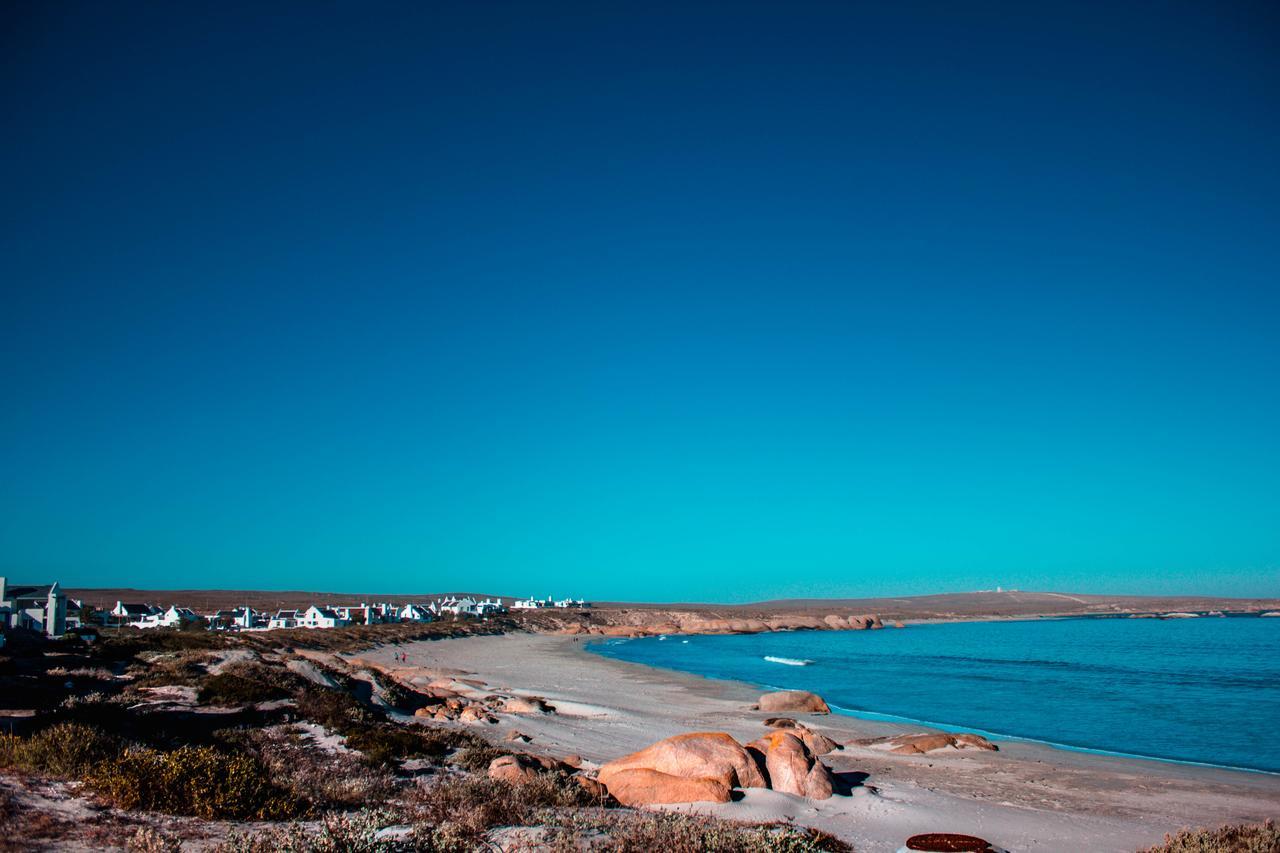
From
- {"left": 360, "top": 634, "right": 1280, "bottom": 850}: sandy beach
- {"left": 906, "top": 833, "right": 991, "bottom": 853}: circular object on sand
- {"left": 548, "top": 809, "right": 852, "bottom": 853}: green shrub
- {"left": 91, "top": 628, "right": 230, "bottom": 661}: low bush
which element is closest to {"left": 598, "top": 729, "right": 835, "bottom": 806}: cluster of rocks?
{"left": 360, "top": 634, "right": 1280, "bottom": 850}: sandy beach

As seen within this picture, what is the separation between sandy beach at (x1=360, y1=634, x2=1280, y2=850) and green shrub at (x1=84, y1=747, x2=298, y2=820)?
6.41 m

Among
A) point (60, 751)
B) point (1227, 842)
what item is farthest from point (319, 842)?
point (1227, 842)

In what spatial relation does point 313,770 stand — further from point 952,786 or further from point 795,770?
→ point 952,786

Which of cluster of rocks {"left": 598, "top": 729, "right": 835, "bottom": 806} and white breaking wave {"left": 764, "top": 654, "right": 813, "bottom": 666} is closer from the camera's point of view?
cluster of rocks {"left": 598, "top": 729, "right": 835, "bottom": 806}

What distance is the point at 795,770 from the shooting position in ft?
48.4

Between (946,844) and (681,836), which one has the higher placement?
(681,836)

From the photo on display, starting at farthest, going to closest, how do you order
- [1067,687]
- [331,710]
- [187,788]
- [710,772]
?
[1067,687], [331,710], [710,772], [187,788]

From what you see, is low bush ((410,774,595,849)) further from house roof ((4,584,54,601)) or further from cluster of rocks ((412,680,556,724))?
house roof ((4,584,54,601))

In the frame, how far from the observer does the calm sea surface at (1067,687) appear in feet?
90.3

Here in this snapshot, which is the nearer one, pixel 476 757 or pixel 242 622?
pixel 476 757

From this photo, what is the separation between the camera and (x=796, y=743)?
15.4m

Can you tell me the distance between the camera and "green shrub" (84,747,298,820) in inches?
379

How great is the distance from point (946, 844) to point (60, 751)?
12085 mm

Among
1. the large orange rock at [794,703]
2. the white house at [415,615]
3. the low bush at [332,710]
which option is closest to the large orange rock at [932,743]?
the large orange rock at [794,703]
